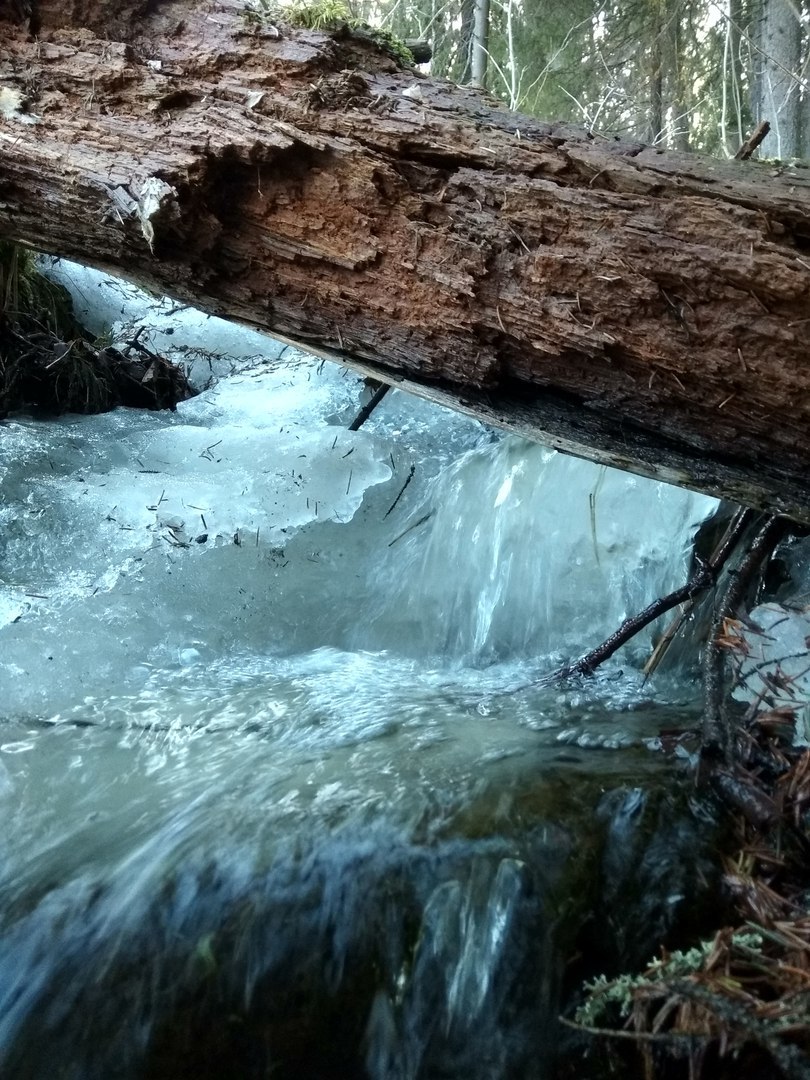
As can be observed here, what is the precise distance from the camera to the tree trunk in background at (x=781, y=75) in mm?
6395

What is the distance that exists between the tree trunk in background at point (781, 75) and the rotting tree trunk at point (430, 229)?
524 cm

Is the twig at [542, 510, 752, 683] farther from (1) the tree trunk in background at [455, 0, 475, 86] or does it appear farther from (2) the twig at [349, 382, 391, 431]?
(1) the tree trunk in background at [455, 0, 475, 86]

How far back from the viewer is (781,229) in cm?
186

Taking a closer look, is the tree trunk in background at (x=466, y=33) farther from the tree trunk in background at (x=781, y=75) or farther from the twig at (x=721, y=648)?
the twig at (x=721, y=648)

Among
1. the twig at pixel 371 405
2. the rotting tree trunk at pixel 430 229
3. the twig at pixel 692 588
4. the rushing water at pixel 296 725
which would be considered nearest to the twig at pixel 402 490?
the rushing water at pixel 296 725

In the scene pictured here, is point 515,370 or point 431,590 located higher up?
point 515,370

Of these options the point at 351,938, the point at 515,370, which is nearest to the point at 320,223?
the point at 515,370

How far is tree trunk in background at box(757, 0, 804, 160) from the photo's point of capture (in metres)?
6.39

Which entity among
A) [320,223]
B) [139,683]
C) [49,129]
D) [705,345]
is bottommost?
[139,683]

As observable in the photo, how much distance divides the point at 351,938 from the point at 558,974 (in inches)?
17.6

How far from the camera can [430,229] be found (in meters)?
2.13

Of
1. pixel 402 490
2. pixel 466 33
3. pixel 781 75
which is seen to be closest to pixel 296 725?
pixel 402 490

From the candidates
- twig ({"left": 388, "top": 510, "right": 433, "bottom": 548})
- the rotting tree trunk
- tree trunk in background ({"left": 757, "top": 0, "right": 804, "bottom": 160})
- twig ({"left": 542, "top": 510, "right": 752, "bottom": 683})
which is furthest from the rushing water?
tree trunk in background ({"left": 757, "top": 0, "right": 804, "bottom": 160})

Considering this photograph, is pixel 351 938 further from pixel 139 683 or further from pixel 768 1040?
pixel 139 683
